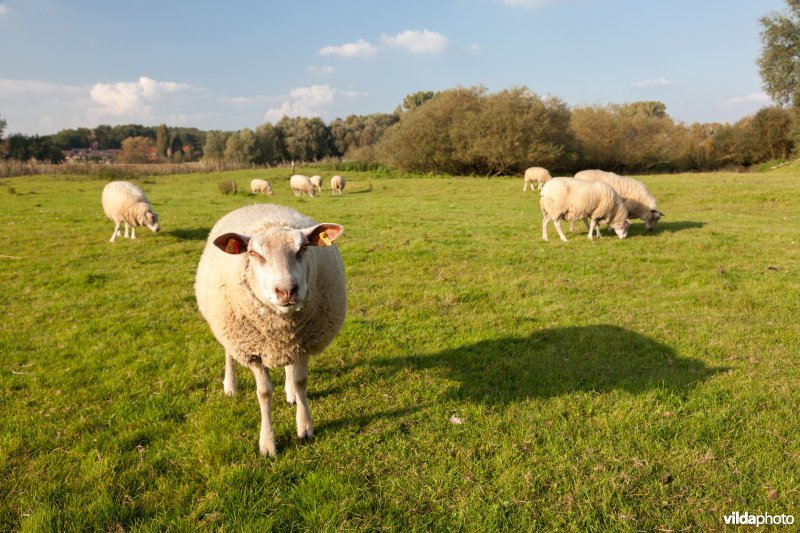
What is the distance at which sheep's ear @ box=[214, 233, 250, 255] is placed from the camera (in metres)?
3.62

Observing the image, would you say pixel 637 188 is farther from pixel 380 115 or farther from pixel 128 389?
pixel 380 115

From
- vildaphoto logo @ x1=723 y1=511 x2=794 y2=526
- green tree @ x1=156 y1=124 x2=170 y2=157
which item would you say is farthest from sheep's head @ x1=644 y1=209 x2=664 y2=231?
green tree @ x1=156 y1=124 x2=170 y2=157

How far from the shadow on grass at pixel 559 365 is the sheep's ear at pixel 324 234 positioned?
2.36 m

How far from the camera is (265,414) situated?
421 cm

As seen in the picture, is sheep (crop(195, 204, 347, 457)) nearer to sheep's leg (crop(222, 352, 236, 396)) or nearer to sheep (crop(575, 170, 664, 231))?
sheep's leg (crop(222, 352, 236, 396))

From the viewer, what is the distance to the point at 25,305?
8141 mm

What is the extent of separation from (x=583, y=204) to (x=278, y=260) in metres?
13.2

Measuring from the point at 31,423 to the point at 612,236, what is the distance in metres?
15.7

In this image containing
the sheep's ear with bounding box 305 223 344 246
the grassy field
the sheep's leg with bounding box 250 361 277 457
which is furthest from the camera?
the sheep's leg with bounding box 250 361 277 457

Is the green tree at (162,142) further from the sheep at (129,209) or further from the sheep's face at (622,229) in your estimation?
the sheep's face at (622,229)

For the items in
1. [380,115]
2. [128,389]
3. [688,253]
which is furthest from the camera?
[380,115]

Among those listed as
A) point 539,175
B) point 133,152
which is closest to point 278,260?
point 539,175

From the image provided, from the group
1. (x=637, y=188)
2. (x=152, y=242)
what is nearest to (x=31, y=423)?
(x=152, y=242)

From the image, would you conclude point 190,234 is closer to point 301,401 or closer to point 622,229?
point 301,401
